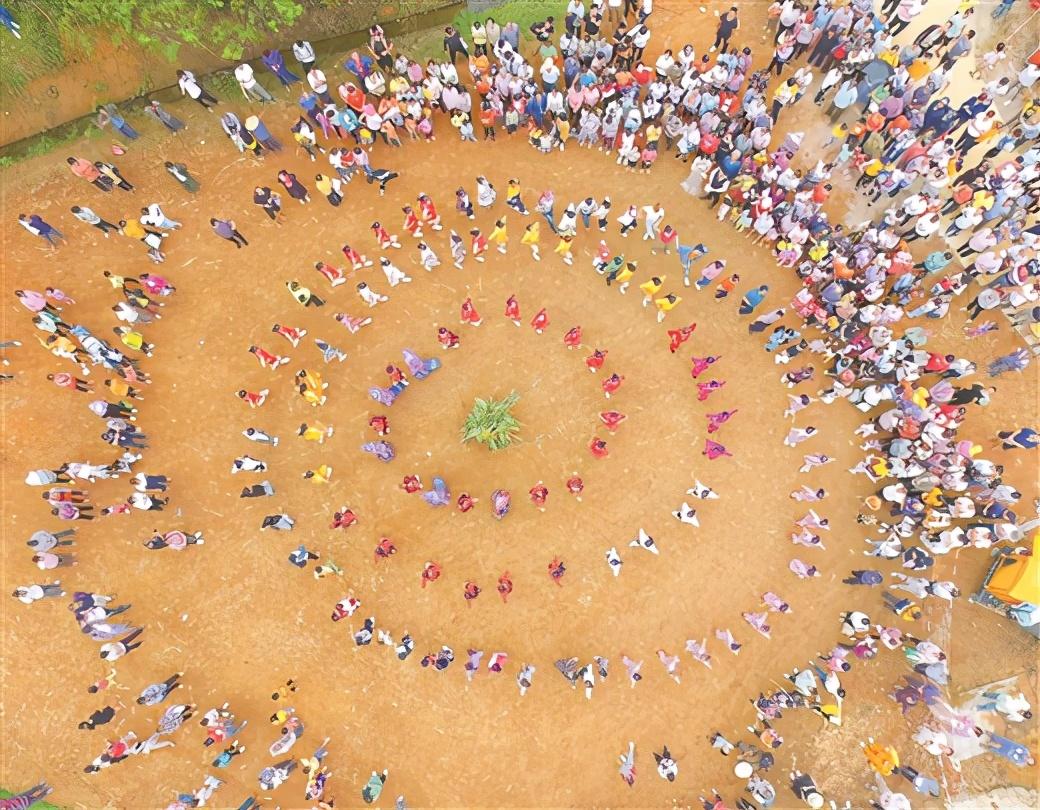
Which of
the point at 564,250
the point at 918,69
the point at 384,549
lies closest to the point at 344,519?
the point at 384,549

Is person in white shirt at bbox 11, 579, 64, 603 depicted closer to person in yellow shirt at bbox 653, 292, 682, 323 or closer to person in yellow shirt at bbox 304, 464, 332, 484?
person in yellow shirt at bbox 304, 464, 332, 484

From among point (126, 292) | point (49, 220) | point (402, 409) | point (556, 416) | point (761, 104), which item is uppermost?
point (49, 220)

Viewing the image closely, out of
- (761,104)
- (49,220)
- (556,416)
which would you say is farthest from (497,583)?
(49,220)

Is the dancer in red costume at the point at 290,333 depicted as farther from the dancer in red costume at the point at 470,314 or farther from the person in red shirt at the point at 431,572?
the person in red shirt at the point at 431,572

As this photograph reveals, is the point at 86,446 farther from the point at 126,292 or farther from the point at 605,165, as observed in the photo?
the point at 605,165

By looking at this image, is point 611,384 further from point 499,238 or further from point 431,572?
point 431,572

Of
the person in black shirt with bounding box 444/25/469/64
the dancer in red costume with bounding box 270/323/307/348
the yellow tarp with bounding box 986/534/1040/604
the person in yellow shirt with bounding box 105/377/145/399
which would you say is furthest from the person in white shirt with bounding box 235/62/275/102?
the yellow tarp with bounding box 986/534/1040/604

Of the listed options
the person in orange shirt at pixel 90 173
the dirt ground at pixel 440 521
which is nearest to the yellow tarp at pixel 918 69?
the dirt ground at pixel 440 521
